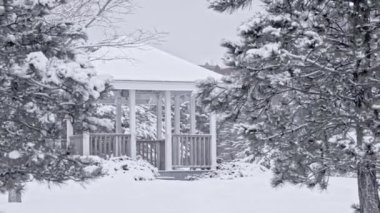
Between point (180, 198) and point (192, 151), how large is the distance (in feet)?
19.2

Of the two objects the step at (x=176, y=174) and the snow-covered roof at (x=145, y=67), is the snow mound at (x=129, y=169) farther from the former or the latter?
the snow-covered roof at (x=145, y=67)

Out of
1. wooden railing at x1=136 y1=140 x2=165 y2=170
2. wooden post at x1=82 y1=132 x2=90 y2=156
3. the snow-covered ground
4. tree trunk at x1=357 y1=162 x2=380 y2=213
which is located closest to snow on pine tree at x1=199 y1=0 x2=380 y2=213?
tree trunk at x1=357 y1=162 x2=380 y2=213

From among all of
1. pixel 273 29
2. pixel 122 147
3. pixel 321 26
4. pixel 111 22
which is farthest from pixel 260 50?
pixel 122 147

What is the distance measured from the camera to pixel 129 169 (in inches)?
634

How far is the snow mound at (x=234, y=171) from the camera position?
17.8 m

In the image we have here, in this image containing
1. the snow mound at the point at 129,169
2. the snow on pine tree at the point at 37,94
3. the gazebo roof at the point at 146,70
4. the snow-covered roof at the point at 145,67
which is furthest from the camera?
the snow-covered roof at the point at 145,67

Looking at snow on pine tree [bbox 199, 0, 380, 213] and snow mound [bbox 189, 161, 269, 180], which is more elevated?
snow on pine tree [bbox 199, 0, 380, 213]

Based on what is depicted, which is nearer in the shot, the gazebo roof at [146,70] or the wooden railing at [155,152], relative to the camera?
the gazebo roof at [146,70]

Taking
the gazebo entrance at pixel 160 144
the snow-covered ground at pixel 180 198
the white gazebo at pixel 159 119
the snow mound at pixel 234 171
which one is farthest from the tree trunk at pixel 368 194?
the gazebo entrance at pixel 160 144

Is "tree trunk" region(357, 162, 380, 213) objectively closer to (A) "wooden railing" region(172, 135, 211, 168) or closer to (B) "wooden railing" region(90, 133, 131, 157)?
(B) "wooden railing" region(90, 133, 131, 157)

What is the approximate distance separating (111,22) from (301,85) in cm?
934

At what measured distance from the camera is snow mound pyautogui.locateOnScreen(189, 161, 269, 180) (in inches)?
703

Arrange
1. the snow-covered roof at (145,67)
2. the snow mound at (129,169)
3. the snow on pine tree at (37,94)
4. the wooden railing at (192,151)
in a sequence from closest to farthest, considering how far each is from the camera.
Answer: the snow on pine tree at (37,94)
the snow mound at (129,169)
the snow-covered roof at (145,67)
the wooden railing at (192,151)

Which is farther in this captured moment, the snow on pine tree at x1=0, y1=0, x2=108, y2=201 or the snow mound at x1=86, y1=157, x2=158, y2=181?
the snow mound at x1=86, y1=157, x2=158, y2=181
